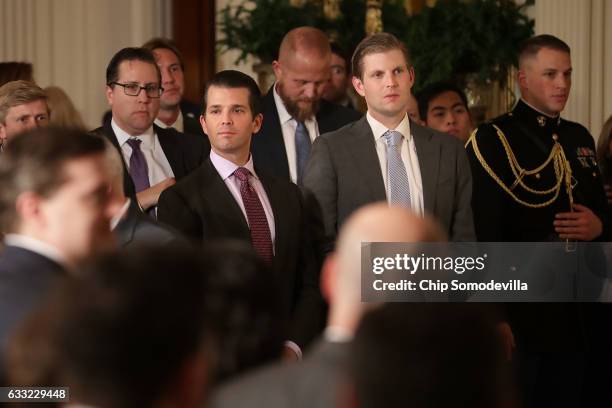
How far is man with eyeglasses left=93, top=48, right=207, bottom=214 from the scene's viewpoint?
5.40m

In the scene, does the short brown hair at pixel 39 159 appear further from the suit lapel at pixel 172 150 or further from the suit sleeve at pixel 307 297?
the suit lapel at pixel 172 150

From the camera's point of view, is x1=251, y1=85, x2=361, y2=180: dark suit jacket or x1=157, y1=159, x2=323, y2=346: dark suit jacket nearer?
x1=157, y1=159, x2=323, y2=346: dark suit jacket

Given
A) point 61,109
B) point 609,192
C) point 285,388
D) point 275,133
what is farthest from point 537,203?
point 285,388

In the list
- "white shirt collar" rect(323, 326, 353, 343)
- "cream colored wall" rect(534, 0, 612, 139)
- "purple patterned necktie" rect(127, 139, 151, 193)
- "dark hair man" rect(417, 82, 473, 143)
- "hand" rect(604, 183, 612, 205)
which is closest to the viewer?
"white shirt collar" rect(323, 326, 353, 343)

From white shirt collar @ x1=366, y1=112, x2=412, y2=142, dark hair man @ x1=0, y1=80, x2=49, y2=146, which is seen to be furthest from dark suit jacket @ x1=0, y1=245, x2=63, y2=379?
white shirt collar @ x1=366, y1=112, x2=412, y2=142

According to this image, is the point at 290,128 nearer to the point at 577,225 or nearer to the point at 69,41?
the point at 577,225

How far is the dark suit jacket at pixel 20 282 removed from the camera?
2863 mm

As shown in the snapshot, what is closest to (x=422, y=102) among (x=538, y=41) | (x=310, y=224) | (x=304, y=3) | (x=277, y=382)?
(x=538, y=41)

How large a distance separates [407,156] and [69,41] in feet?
14.2

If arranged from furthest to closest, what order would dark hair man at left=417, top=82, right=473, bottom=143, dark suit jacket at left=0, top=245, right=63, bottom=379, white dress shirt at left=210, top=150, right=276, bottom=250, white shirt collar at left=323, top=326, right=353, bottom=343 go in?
dark hair man at left=417, top=82, right=473, bottom=143, white dress shirt at left=210, top=150, right=276, bottom=250, dark suit jacket at left=0, top=245, right=63, bottom=379, white shirt collar at left=323, top=326, right=353, bottom=343

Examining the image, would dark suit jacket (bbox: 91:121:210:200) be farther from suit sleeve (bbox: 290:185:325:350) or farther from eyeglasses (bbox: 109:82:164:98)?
suit sleeve (bbox: 290:185:325:350)

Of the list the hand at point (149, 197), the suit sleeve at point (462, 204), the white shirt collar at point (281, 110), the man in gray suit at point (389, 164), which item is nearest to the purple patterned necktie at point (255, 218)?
the man in gray suit at point (389, 164)

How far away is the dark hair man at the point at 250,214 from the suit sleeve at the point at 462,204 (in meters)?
0.64

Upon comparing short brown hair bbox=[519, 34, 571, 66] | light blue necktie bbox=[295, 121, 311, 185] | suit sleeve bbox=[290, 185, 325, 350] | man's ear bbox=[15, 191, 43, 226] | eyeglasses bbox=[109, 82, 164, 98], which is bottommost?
suit sleeve bbox=[290, 185, 325, 350]
